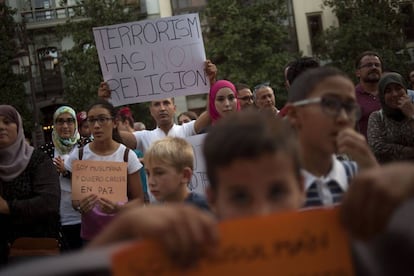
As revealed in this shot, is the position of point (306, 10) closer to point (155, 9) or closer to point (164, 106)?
point (155, 9)

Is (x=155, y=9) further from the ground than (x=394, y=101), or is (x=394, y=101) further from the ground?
(x=155, y=9)

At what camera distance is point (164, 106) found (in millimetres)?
5176

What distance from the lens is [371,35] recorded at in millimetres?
26094

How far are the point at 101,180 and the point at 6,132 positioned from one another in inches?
28.4

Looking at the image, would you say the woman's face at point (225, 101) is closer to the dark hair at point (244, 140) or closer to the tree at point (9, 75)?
the dark hair at point (244, 140)

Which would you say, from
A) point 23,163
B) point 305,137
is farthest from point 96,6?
point 305,137

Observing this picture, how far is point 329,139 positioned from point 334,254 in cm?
91

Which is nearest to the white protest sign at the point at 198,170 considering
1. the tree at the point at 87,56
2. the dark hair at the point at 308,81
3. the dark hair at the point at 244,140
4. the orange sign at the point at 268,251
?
the dark hair at the point at 308,81

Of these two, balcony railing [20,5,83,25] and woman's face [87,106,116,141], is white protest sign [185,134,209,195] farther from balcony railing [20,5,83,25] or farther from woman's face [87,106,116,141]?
balcony railing [20,5,83,25]

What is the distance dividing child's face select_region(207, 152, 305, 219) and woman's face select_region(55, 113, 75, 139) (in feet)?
14.1

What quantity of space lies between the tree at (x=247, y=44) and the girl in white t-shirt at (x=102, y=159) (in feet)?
71.8

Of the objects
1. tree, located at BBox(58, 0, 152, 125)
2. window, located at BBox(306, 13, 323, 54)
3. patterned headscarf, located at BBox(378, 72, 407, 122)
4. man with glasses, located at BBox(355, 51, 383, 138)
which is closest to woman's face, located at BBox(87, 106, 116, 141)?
patterned headscarf, located at BBox(378, 72, 407, 122)

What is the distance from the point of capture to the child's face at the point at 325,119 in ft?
6.52

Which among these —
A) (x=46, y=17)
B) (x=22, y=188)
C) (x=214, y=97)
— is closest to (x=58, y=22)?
(x=46, y=17)
